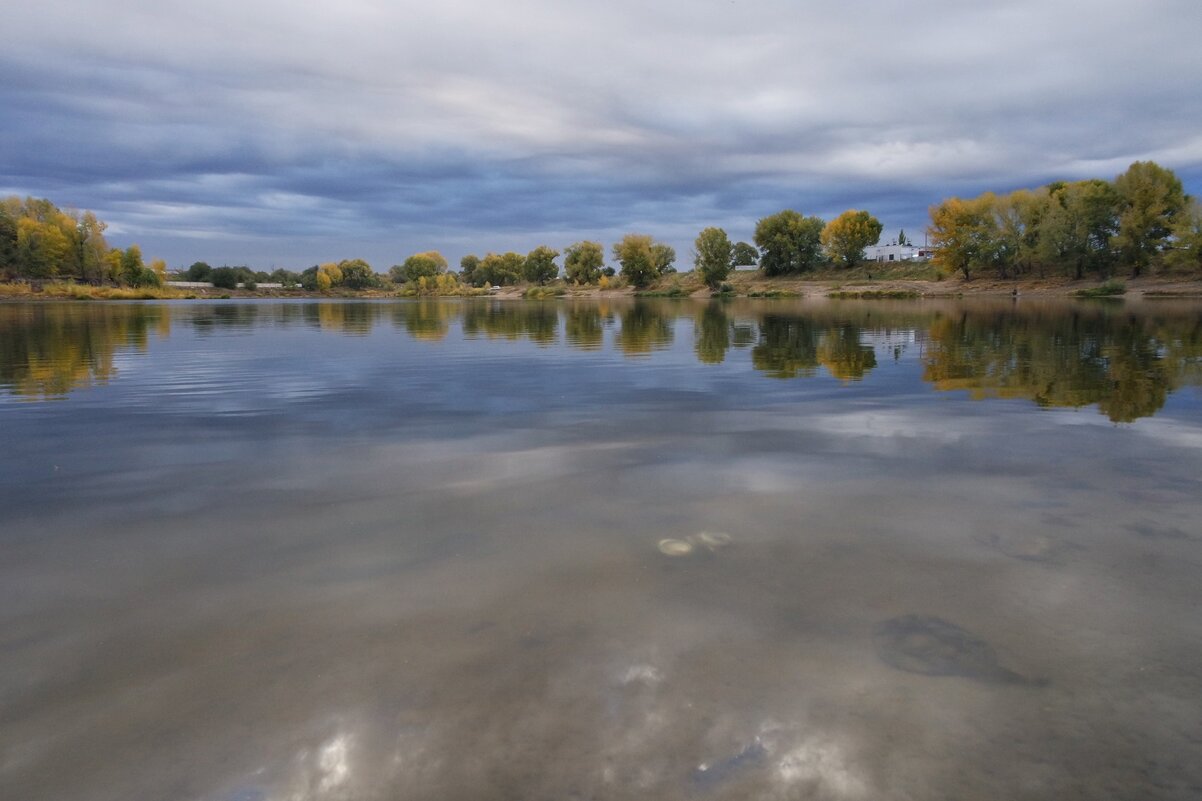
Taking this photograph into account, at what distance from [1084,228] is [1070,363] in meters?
74.0

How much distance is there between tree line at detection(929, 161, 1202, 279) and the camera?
235ft

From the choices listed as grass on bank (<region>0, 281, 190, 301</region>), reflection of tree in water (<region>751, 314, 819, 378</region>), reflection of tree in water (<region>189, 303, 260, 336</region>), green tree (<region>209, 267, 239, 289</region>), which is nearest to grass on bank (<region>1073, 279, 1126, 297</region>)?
reflection of tree in water (<region>751, 314, 819, 378</region>)

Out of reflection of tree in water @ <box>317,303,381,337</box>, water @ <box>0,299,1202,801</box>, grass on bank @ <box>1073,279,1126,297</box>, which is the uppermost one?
grass on bank @ <box>1073,279,1126,297</box>

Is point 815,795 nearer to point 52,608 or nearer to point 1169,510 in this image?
point 52,608

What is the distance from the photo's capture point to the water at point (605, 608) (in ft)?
9.87

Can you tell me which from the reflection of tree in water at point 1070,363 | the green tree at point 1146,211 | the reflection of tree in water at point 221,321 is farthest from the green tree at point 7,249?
the green tree at point 1146,211

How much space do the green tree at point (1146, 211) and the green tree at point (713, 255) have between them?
5375cm

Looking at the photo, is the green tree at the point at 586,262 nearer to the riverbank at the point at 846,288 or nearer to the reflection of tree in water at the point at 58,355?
the riverbank at the point at 846,288

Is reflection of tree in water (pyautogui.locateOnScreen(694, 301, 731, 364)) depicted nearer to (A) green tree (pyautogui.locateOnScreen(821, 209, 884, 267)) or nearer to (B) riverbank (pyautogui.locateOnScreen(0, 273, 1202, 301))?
(B) riverbank (pyautogui.locateOnScreen(0, 273, 1202, 301))

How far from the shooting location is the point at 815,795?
2.81m

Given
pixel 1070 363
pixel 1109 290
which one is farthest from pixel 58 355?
pixel 1109 290

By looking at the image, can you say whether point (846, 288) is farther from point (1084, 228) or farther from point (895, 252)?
point (895, 252)

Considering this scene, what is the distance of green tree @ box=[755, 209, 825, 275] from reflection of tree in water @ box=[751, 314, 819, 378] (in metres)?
91.3

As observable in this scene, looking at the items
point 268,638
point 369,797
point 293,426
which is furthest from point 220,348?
point 369,797
